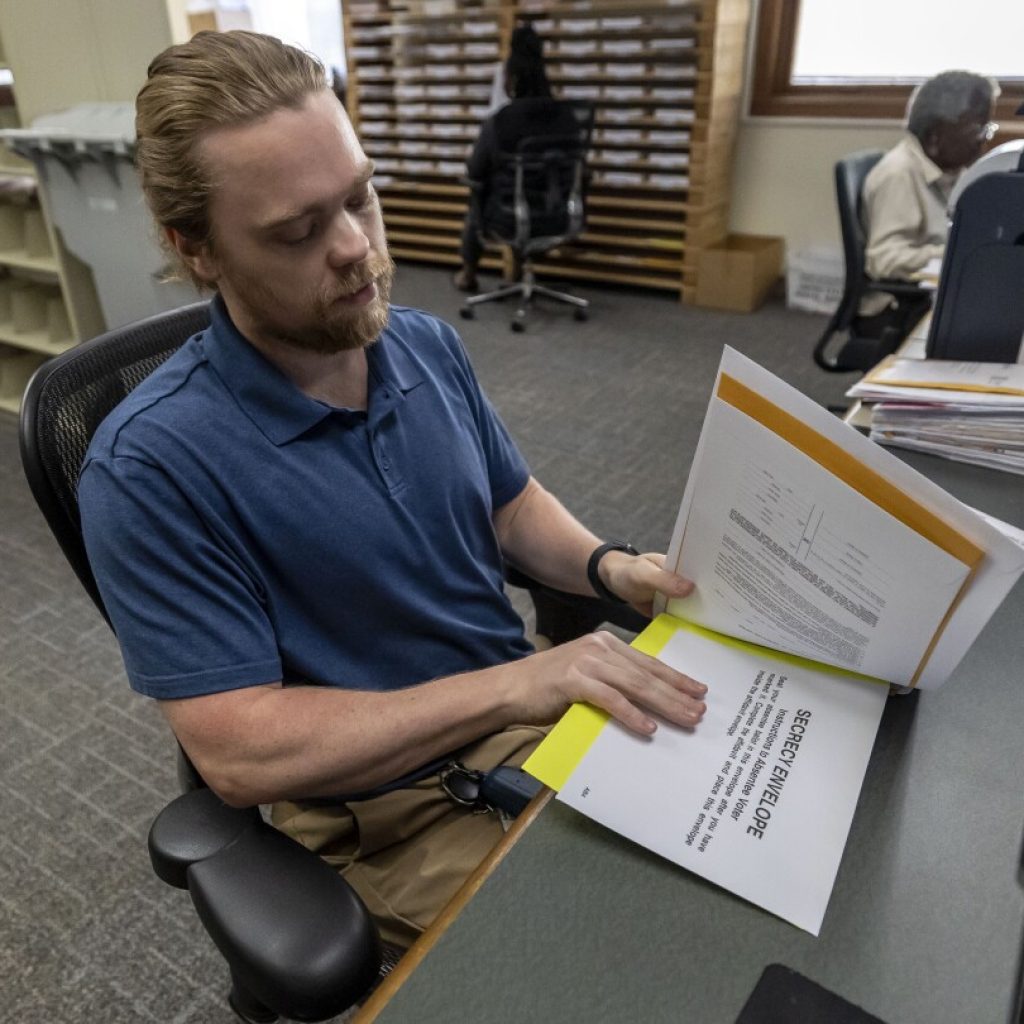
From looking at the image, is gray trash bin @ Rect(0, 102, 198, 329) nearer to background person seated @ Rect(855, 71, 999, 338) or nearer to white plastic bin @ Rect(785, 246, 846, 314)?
background person seated @ Rect(855, 71, 999, 338)

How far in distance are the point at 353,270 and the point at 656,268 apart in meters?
3.96

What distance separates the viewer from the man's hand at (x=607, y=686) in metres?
0.67

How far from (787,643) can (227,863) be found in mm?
498

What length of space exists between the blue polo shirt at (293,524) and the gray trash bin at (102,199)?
5.58 ft

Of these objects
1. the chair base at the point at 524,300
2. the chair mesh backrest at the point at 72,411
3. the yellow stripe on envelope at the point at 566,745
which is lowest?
the chair base at the point at 524,300

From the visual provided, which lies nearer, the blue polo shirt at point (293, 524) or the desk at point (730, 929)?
the desk at point (730, 929)

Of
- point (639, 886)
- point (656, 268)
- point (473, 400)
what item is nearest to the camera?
point (639, 886)

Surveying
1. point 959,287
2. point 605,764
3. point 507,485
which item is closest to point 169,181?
point 507,485

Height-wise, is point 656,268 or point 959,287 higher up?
point 959,287

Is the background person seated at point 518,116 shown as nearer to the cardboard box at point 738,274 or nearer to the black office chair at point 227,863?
the cardboard box at point 738,274

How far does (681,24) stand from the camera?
13.0 ft

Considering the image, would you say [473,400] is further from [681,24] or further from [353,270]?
[681,24]

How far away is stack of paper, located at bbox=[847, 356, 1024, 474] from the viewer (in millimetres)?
1142

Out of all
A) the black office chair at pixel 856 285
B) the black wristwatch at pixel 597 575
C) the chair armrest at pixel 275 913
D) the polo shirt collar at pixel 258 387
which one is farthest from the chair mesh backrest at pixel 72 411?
the black office chair at pixel 856 285
